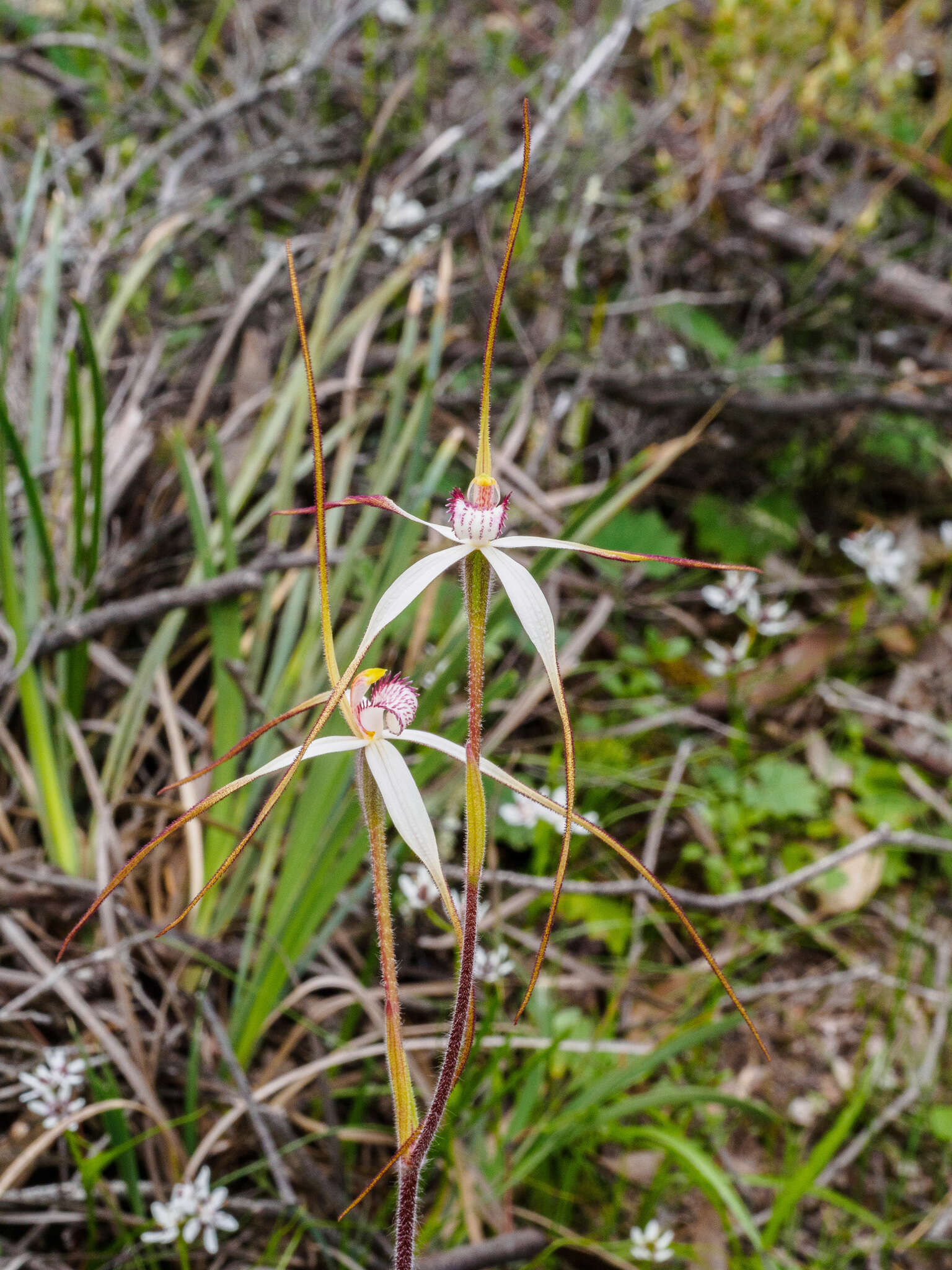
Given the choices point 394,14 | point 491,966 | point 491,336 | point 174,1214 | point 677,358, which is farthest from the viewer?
point 394,14

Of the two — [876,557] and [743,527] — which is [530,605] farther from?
[743,527]

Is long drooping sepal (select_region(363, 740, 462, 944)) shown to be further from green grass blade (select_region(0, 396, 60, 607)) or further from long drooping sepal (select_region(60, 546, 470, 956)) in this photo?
green grass blade (select_region(0, 396, 60, 607))

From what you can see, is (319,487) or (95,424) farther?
(95,424)

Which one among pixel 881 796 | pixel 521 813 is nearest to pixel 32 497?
pixel 521 813

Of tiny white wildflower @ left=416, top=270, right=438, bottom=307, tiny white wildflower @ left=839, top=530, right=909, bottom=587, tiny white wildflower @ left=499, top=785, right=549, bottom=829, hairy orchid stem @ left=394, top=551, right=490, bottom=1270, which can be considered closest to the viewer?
hairy orchid stem @ left=394, top=551, right=490, bottom=1270

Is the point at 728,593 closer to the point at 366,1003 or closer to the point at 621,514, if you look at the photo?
the point at 621,514

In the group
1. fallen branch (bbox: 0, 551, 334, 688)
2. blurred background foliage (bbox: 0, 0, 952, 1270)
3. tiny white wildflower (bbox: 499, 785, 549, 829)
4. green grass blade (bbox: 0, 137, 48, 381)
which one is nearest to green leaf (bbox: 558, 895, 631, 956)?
blurred background foliage (bbox: 0, 0, 952, 1270)

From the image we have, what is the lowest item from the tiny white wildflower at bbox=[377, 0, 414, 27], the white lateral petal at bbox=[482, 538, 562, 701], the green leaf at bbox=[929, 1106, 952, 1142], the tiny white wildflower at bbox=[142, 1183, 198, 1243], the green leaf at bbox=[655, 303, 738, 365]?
the green leaf at bbox=[929, 1106, 952, 1142]
